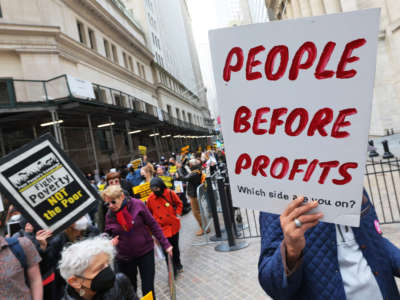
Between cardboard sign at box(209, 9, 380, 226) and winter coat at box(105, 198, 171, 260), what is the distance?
8.28ft

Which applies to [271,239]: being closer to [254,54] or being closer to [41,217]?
[254,54]

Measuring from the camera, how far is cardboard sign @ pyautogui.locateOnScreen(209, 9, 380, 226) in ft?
3.66

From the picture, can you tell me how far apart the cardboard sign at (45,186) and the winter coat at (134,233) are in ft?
2.37

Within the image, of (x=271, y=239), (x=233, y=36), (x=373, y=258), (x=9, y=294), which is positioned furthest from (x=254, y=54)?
(x=9, y=294)

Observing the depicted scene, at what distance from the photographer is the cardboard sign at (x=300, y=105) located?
1115 mm

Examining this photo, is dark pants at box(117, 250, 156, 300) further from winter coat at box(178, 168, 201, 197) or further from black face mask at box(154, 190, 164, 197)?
winter coat at box(178, 168, 201, 197)

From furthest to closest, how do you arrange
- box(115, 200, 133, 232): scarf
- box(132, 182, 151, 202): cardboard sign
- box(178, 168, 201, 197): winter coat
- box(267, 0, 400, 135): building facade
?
box(267, 0, 400, 135): building facade
box(178, 168, 201, 197): winter coat
box(132, 182, 151, 202): cardboard sign
box(115, 200, 133, 232): scarf

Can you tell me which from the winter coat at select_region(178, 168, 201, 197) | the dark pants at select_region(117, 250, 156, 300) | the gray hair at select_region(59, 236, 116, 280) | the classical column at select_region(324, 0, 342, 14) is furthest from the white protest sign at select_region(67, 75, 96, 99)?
the classical column at select_region(324, 0, 342, 14)

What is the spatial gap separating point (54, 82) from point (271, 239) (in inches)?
575

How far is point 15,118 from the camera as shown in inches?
546

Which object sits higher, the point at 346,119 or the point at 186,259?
the point at 346,119

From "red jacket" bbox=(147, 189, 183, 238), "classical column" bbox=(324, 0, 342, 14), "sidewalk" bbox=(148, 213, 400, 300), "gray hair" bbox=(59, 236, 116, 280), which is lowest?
"sidewalk" bbox=(148, 213, 400, 300)

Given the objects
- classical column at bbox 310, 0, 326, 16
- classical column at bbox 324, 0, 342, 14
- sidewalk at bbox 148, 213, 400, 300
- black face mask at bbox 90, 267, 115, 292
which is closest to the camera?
black face mask at bbox 90, 267, 115, 292

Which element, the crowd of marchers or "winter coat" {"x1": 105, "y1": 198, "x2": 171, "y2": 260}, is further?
"winter coat" {"x1": 105, "y1": 198, "x2": 171, "y2": 260}
